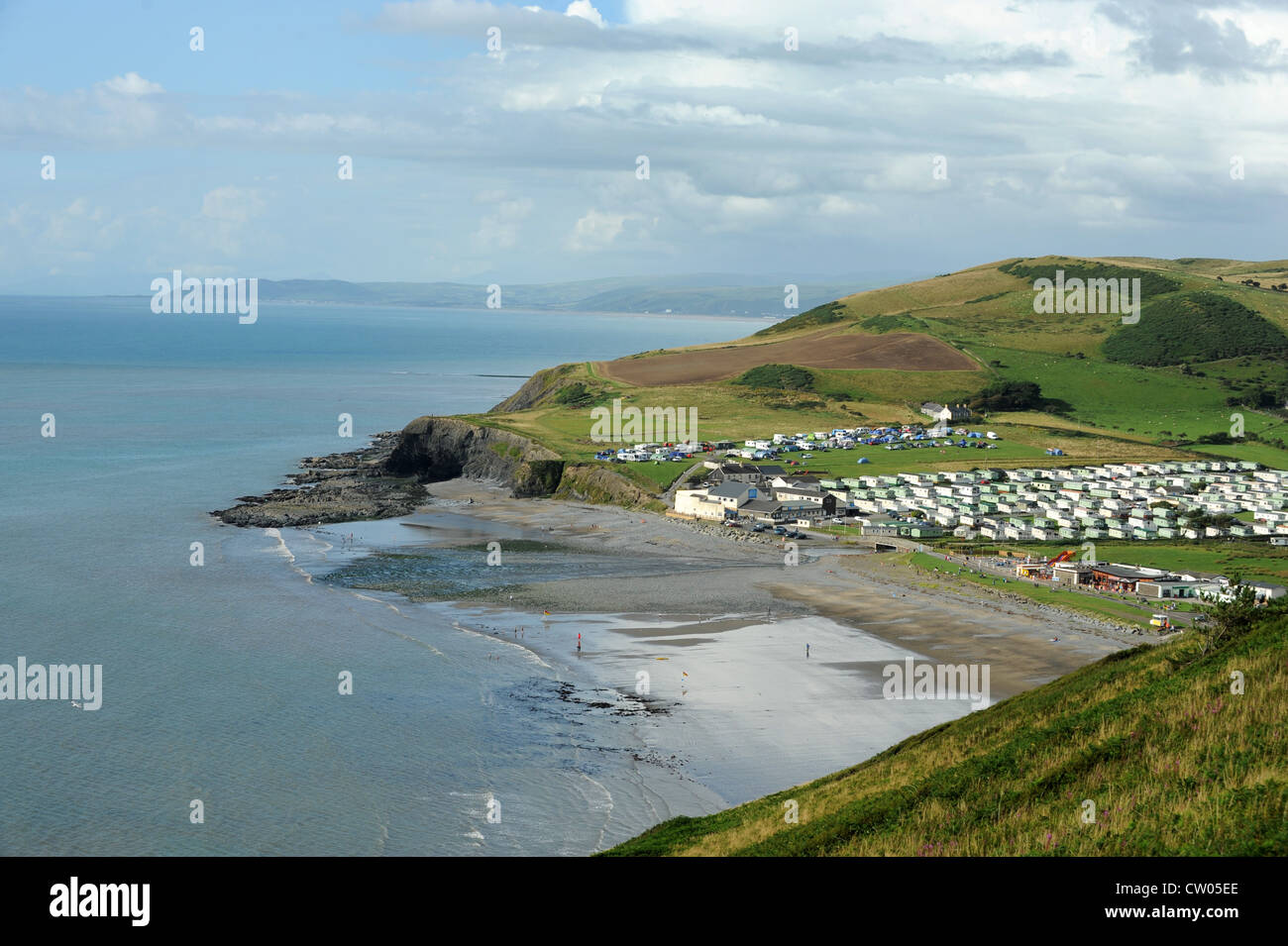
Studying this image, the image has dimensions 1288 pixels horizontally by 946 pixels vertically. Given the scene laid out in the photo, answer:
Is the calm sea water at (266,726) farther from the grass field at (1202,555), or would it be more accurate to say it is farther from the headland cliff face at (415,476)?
the grass field at (1202,555)

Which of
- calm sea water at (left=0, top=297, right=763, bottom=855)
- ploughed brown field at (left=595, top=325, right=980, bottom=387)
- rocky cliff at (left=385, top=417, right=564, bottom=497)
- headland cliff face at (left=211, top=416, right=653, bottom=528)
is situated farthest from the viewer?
ploughed brown field at (left=595, top=325, right=980, bottom=387)

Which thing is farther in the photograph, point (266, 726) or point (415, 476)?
point (415, 476)

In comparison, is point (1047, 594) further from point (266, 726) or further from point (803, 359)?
point (803, 359)

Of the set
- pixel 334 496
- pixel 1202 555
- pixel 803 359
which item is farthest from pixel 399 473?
pixel 1202 555

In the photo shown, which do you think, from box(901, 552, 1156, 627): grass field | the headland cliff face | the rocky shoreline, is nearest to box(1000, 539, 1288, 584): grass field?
box(901, 552, 1156, 627): grass field

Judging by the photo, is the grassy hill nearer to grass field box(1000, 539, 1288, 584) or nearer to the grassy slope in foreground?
grass field box(1000, 539, 1288, 584)
